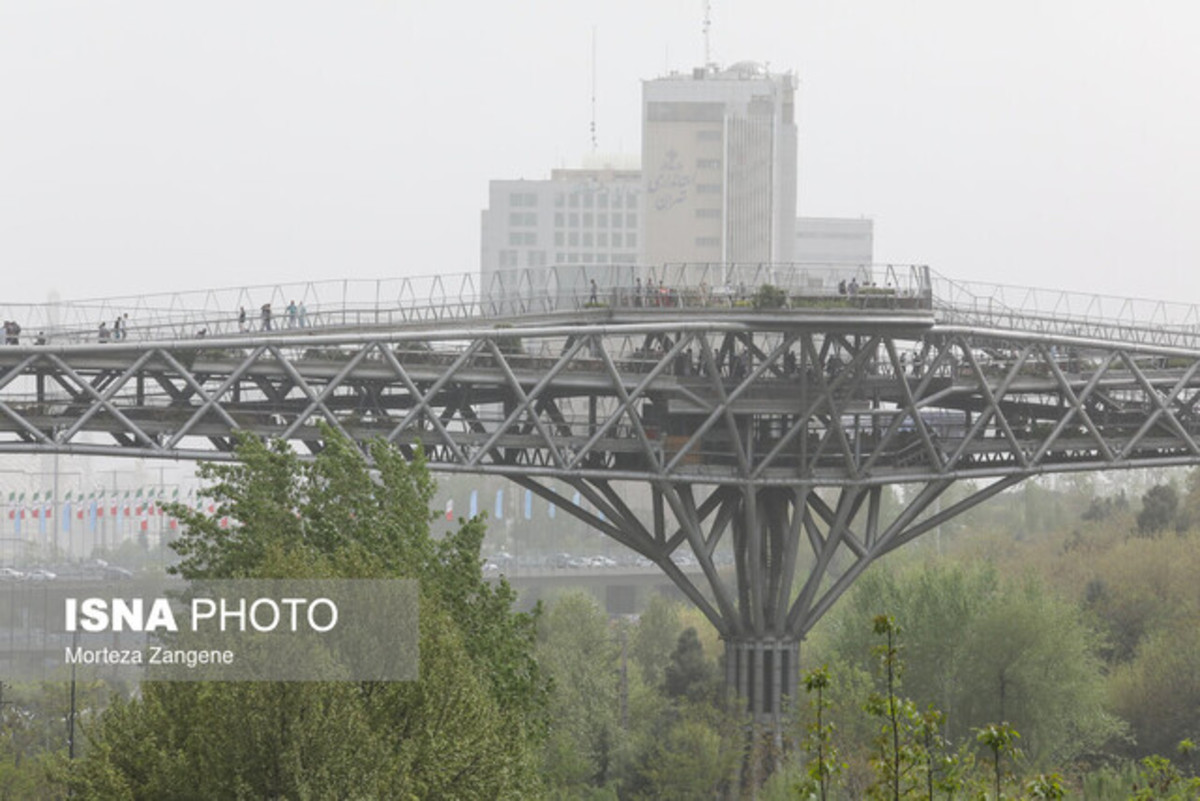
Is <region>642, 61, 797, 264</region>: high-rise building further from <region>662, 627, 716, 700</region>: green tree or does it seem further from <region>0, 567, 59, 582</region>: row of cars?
<region>662, 627, 716, 700</region>: green tree

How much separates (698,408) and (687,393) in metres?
1.31

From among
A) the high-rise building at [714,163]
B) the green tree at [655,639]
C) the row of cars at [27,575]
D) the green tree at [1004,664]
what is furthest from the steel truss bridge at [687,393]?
the high-rise building at [714,163]

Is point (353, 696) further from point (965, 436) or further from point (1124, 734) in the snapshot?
point (1124, 734)

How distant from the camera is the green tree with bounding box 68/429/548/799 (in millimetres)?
31359

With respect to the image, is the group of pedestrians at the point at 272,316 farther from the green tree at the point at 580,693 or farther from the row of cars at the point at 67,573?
the row of cars at the point at 67,573

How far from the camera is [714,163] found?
639 ft

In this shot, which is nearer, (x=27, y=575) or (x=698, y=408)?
(x=698, y=408)

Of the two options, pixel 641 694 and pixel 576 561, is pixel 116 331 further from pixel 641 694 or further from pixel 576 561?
pixel 576 561

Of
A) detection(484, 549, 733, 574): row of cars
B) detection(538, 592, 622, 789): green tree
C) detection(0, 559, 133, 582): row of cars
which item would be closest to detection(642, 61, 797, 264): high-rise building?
detection(484, 549, 733, 574): row of cars

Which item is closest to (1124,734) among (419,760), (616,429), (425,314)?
(616,429)

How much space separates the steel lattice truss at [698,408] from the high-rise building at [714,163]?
12532cm

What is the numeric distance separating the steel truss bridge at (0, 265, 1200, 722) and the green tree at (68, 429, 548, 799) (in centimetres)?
1047

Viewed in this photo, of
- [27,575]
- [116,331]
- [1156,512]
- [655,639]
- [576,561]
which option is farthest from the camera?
[576,561]

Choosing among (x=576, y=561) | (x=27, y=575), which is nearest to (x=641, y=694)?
(x=27, y=575)
